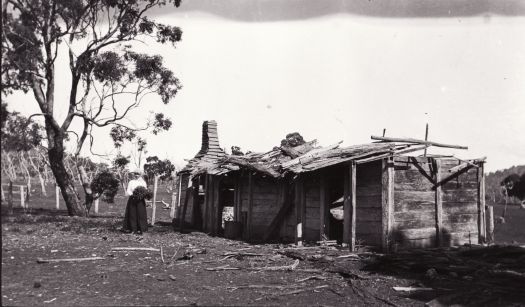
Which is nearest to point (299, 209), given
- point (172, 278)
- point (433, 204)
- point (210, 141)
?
point (433, 204)

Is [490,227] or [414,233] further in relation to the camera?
[490,227]

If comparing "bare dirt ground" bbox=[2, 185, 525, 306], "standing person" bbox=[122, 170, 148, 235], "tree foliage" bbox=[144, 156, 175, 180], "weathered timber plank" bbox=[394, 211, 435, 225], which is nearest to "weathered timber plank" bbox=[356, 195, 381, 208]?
"weathered timber plank" bbox=[394, 211, 435, 225]

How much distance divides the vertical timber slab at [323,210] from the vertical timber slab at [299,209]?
61 cm

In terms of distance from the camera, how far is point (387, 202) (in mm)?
11430

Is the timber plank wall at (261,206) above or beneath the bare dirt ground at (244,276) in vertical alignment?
above

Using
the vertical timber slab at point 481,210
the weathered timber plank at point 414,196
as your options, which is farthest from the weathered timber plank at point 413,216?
the vertical timber slab at point 481,210

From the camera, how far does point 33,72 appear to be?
16328 millimetres

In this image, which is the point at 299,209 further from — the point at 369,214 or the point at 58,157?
the point at 58,157

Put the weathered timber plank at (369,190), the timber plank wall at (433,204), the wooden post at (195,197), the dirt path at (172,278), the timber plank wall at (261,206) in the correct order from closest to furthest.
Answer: the dirt path at (172,278) → the weathered timber plank at (369,190) → the timber plank wall at (433,204) → the timber plank wall at (261,206) → the wooden post at (195,197)

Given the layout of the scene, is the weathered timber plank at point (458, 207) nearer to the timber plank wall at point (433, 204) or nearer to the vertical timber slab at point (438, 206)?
the timber plank wall at point (433, 204)

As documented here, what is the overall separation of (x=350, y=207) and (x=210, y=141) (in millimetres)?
10826

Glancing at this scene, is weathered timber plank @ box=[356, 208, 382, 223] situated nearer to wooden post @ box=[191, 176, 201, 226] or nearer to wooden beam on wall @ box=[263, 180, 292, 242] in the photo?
wooden beam on wall @ box=[263, 180, 292, 242]

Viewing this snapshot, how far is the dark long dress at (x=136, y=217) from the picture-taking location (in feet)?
43.8

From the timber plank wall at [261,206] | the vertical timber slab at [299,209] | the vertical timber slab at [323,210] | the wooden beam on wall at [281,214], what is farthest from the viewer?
the timber plank wall at [261,206]
